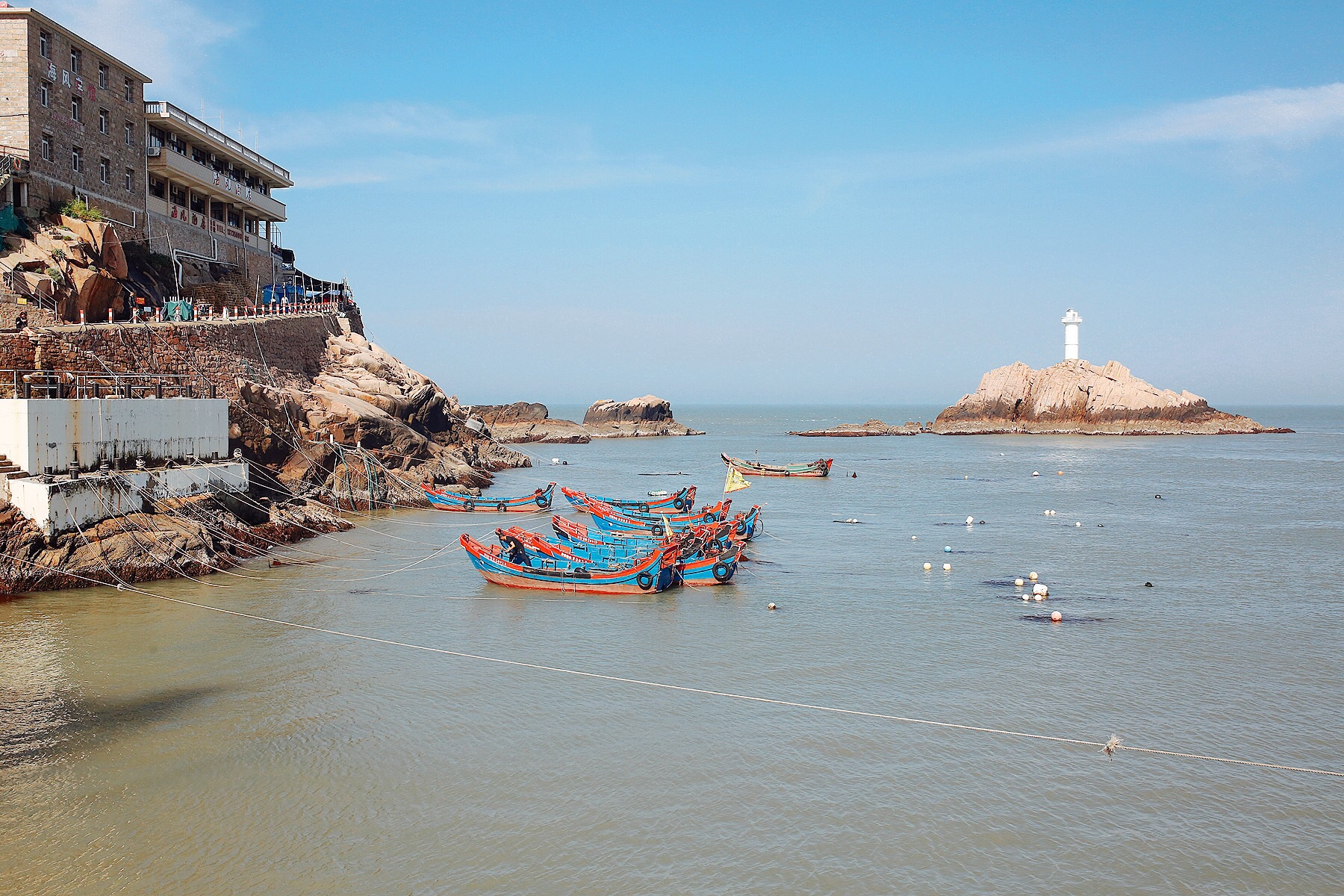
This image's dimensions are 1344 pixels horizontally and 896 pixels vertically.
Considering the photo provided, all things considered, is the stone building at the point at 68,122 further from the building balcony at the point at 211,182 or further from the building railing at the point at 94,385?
the building railing at the point at 94,385

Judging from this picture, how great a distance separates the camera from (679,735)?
1484 cm

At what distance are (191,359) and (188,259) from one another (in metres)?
13.4

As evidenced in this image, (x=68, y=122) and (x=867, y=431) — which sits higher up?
(x=68, y=122)

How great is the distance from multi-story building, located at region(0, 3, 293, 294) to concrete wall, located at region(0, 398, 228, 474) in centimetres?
1269

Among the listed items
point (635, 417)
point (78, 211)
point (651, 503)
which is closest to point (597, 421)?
point (635, 417)

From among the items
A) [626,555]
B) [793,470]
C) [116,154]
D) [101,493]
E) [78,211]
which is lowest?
[626,555]

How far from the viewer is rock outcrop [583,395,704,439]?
11450cm

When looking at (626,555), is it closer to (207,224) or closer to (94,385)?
(94,385)

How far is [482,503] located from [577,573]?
1780 cm

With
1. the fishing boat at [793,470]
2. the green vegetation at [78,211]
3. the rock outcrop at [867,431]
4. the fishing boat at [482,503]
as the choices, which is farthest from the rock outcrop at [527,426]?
the green vegetation at [78,211]

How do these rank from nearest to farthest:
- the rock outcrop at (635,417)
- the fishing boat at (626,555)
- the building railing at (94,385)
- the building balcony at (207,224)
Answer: the building railing at (94,385) < the fishing boat at (626,555) < the building balcony at (207,224) < the rock outcrop at (635,417)

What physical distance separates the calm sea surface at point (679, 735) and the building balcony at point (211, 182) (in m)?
24.6

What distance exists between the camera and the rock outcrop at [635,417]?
Result: 114 metres

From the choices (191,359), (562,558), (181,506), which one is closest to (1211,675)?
A: (562,558)
